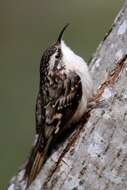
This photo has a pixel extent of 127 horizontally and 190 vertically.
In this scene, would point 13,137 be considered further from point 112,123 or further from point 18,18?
point 112,123

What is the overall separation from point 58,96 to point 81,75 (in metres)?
0.17

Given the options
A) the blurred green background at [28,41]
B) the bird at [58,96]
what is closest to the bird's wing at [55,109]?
the bird at [58,96]

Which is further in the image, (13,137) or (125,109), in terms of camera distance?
(13,137)

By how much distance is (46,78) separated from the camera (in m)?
6.10

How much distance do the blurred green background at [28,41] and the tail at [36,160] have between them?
3624 millimetres

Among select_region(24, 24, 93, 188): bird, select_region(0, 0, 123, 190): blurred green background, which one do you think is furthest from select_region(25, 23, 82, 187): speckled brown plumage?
select_region(0, 0, 123, 190): blurred green background

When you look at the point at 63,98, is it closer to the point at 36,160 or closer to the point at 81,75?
the point at 81,75

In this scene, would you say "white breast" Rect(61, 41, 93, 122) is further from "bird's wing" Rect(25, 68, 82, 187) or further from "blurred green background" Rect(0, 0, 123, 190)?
"blurred green background" Rect(0, 0, 123, 190)

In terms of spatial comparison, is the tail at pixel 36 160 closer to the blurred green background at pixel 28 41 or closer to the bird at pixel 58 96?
the bird at pixel 58 96

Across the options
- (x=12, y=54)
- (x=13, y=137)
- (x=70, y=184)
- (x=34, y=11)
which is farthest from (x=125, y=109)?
(x=34, y=11)

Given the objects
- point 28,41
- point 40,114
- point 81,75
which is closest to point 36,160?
point 40,114

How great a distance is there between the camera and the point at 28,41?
38.6ft

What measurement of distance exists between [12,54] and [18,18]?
81cm

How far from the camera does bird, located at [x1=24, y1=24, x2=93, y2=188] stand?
5766 mm
